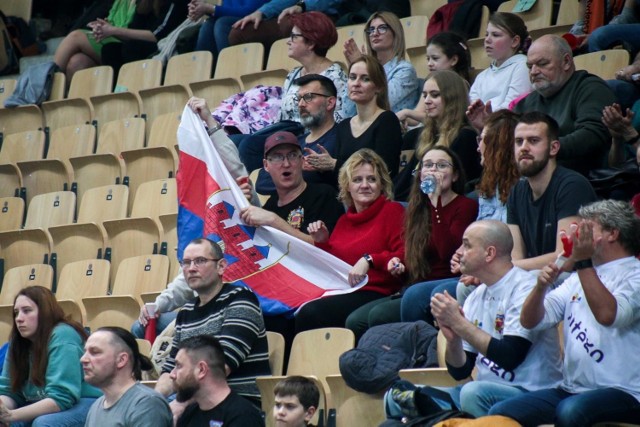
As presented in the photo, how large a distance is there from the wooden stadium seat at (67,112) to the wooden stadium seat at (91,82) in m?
0.20

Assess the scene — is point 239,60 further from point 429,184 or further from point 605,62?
point 429,184

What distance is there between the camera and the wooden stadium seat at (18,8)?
37.3ft

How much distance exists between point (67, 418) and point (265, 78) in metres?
3.70

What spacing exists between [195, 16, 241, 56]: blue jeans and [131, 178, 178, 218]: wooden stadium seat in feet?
6.30

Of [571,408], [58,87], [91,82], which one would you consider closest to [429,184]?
[571,408]

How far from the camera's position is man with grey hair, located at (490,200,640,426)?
14.1ft

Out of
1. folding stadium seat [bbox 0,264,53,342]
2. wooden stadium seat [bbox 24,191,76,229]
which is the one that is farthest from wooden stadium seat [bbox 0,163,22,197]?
folding stadium seat [bbox 0,264,53,342]

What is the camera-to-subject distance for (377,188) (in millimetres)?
6188

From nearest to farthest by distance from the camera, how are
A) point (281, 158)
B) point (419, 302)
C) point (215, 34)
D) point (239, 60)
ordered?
point (419, 302) → point (281, 158) → point (239, 60) → point (215, 34)

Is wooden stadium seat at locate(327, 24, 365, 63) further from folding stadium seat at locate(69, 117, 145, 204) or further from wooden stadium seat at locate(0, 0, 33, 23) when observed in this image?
wooden stadium seat at locate(0, 0, 33, 23)

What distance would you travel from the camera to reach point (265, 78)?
29.1ft

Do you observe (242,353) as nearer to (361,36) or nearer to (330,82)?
(330,82)

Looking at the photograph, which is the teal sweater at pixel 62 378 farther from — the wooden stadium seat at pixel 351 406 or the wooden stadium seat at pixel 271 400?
the wooden stadium seat at pixel 351 406

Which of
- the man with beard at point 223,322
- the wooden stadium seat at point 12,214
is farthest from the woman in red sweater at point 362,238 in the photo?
the wooden stadium seat at point 12,214
